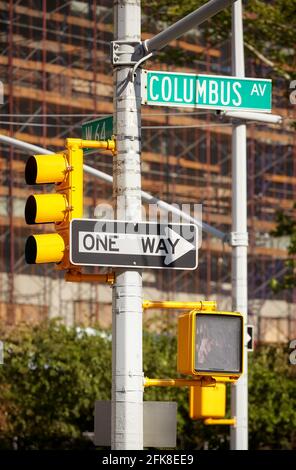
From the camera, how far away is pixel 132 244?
11.8 metres

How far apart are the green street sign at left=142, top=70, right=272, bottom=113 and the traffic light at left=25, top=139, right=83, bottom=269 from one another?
48.4 inches

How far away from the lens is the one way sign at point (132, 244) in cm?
1149

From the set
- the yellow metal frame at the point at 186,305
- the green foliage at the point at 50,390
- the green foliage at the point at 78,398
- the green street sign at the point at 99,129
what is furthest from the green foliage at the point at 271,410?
the yellow metal frame at the point at 186,305

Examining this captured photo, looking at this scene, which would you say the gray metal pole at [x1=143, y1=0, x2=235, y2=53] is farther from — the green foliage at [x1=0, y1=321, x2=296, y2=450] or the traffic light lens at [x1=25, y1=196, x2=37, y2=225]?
the green foliage at [x1=0, y1=321, x2=296, y2=450]

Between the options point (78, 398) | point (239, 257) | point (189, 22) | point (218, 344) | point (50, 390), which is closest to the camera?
point (218, 344)

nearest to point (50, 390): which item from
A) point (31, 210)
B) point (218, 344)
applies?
point (218, 344)

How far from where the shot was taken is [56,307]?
6800 centimetres

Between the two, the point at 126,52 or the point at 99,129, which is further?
the point at 99,129

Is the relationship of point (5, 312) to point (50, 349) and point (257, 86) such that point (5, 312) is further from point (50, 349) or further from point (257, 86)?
point (257, 86)

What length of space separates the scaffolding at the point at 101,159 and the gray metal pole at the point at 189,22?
47.3 m

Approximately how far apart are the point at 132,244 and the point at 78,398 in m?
25.2

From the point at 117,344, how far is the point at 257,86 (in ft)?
10.6

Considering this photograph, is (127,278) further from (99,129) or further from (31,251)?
(99,129)

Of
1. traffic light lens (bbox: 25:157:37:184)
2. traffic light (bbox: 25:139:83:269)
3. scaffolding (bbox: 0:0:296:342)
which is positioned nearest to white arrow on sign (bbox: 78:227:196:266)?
traffic light (bbox: 25:139:83:269)
